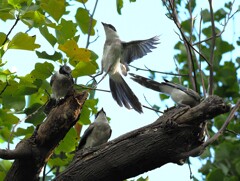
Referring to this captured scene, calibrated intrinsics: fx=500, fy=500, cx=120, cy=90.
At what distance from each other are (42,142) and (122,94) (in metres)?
1.83

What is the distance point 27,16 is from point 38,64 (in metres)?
0.32

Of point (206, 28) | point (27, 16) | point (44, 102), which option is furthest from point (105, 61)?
point (206, 28)

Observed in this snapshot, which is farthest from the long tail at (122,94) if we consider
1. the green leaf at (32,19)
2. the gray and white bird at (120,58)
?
the green leaf at (32,19)

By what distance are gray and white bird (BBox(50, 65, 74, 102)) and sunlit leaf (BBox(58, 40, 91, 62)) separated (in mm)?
334

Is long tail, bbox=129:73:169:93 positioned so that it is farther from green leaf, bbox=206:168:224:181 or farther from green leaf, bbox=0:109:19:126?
green leaf, bbox=206:168:224:181

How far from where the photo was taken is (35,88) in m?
3.40

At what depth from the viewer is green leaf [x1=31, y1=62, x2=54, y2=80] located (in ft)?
10.9

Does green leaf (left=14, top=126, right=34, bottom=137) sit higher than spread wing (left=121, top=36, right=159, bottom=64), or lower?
lower

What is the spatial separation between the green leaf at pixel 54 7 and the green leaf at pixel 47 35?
117 mm

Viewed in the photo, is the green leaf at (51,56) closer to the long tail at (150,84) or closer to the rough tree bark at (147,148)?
the rough tree bark at (147,148)

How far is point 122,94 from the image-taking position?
16.1ft

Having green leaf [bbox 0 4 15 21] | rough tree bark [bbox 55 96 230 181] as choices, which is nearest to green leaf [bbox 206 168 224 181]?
rough tree bark [bbox 55 96 230 181]

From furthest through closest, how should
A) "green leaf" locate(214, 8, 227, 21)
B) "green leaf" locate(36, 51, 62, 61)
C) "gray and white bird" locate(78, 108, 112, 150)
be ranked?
1. "green leaf" locate(214, 8, 227, 21)
2. "gray and white bird" locate(78, 108, 112, 150)
3. "green leaf" locate(36, 51, 62, 61)

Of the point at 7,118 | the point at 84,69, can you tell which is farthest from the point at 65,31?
the point at 7,118
